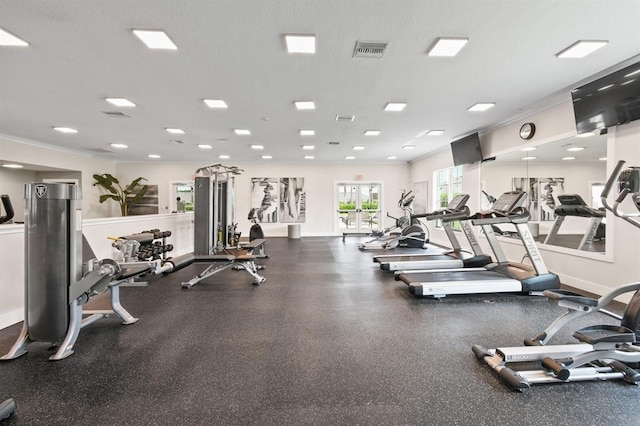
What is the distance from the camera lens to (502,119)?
5.48 m

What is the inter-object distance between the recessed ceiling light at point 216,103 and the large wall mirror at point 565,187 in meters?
5.19

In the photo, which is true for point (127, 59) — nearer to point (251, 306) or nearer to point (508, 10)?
point (251, 306)

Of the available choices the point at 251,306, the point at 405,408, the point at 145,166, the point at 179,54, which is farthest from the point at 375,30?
the point at 145,166

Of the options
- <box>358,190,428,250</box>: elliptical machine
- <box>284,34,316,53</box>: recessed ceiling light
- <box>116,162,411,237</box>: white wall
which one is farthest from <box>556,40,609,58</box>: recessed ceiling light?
<box>116,162,411,237</box>: white wall

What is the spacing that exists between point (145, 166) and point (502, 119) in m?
11.4

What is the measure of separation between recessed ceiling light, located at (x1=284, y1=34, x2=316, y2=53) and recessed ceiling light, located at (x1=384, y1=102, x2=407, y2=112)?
6.72 feet

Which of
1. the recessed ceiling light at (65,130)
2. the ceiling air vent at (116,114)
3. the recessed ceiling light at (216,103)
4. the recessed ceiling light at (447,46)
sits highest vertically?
the recessed ceiling light at (65,130)

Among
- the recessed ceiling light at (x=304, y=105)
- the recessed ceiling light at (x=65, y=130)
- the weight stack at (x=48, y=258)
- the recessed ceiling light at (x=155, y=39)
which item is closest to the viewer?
the weight stack at (x=48, y=258)

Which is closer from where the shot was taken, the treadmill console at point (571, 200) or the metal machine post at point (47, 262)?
the metal machine post at point (47, 262)

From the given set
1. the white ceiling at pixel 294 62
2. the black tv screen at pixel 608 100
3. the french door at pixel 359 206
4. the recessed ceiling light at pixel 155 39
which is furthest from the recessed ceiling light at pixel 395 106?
the french door at pixel 359 206

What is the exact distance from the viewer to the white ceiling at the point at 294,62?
2.41 metres

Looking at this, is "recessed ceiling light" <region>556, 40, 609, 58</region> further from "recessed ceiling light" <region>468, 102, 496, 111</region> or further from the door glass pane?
the door glass pane

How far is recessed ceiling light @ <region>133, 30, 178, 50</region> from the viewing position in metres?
2.69

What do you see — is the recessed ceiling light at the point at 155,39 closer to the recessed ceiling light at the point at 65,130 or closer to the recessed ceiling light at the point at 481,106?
the recessed ceiling light at the point at 481,106
